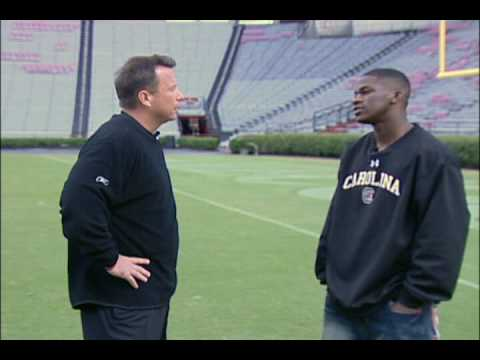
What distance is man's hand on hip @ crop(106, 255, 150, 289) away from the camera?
2.66 m

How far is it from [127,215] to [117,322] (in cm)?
42

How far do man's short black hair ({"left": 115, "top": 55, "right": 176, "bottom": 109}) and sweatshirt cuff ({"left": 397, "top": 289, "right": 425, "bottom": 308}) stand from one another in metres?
1.23

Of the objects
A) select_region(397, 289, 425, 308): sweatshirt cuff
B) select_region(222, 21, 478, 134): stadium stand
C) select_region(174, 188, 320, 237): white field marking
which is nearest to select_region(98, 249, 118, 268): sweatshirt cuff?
select_region(397, 289, 425, 308): sweatshirt cuff

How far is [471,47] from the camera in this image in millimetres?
34156

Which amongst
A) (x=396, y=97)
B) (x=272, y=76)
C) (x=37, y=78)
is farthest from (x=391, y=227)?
(x=272, y=76)

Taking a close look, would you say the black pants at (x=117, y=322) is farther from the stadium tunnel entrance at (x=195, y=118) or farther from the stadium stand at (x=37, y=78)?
the stadium tunnel entrance at (x=195, y=118)

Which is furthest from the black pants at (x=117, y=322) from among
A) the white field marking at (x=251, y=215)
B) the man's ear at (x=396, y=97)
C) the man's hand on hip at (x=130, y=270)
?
the white field marking at (x=251, y=215)

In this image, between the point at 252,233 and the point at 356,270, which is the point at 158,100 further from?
the point at 252,233

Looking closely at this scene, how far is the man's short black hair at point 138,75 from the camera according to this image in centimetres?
271

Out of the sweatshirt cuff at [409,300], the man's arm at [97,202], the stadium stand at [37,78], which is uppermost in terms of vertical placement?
the stadium stand at [37,78]

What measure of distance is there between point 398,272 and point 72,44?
3848 centimetres

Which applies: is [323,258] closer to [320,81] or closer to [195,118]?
[195,118]

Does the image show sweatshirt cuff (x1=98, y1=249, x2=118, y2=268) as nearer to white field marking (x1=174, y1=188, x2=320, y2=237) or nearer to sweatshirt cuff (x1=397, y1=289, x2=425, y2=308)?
sweatshirt cuff (x1=397, y1=289, x2=425, y2=308)
